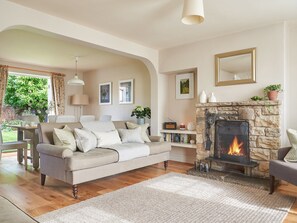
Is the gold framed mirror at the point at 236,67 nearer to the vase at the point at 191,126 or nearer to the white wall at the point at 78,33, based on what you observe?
the vase at the point at 191,126

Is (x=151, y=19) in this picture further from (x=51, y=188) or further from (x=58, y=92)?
(x=58, y=92)

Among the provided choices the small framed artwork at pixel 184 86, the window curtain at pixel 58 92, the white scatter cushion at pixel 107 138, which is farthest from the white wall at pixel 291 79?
the window curtain at pixel 58 92

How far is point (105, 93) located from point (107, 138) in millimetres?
3170

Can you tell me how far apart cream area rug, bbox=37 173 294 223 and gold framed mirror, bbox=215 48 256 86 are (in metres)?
1.73

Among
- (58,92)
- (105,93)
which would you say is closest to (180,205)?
(105,93)

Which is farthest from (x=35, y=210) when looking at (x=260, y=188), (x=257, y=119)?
(x=257, y=119)

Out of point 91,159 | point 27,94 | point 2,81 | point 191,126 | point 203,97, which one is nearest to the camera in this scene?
point 91,159

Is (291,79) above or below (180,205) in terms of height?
above

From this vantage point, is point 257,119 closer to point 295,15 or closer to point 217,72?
point 217,72

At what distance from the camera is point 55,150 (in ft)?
9.50

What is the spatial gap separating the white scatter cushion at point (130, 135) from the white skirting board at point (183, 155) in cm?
119

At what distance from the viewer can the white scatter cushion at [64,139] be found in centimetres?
313

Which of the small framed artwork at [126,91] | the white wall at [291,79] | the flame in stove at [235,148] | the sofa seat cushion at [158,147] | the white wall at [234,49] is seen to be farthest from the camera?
the small framed artwork at [126,91]

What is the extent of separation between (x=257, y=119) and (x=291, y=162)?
36.4 inches
